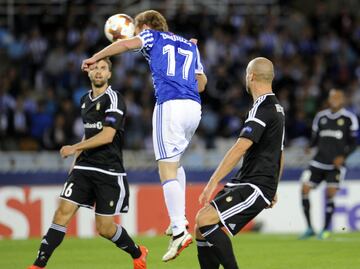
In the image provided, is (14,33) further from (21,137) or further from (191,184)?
(191,184)

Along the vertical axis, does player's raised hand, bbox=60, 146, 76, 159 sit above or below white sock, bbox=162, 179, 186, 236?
above

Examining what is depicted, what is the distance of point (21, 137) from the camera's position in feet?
61.9

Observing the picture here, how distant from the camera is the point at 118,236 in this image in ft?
32.6

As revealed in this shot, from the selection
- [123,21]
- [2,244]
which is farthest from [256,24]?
[123,21]

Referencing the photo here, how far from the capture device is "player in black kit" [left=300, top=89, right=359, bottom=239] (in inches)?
626

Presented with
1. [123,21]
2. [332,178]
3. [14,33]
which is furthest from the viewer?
[14,33]

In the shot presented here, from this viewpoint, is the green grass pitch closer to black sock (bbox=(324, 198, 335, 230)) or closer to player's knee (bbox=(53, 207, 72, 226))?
black sock (bbox=(324, 198, 335, 230))

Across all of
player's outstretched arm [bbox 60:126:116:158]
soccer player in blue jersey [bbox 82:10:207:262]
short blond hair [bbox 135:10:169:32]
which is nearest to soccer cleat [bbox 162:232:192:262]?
soccer player in blue jersey [bbox 82:10:207:262]

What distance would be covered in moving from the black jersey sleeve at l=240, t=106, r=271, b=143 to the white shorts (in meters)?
1.38

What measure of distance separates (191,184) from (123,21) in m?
7.67

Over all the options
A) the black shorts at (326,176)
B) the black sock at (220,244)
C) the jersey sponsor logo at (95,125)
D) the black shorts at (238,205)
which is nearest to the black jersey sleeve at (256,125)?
the black shorts at (238,205)

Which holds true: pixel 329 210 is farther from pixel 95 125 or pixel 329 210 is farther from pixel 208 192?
pixel 208 192

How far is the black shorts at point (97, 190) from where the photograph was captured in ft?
32.2

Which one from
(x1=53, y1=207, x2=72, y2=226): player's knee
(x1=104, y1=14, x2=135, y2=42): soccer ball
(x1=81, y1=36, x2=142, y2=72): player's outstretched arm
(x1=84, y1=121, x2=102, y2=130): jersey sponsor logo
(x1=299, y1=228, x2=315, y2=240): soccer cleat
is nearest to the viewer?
(x1=81, y1=36, x2=142, y2=72): player's outstretched arm
